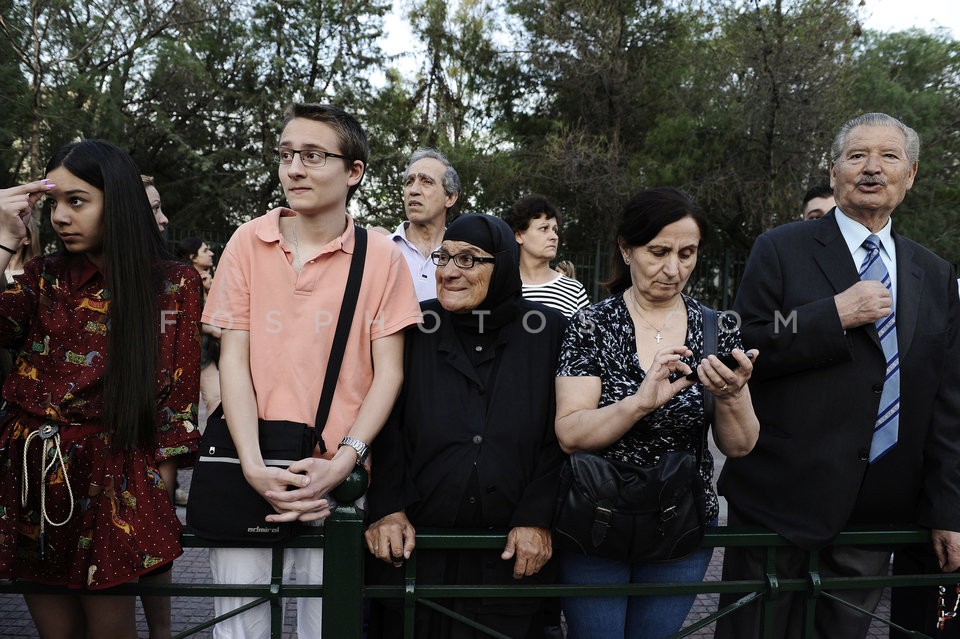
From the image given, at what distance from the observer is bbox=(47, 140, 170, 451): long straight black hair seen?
6.40 feet

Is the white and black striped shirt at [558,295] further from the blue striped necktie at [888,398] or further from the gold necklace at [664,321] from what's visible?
the blue striped necktie at [888,398]

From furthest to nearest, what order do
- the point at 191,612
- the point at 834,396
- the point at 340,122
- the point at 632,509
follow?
1. the point at 191,612
2. the point at 834,396
3. the point at 340,122
4. the point at 632,509

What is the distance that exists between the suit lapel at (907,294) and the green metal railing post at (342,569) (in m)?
1.87

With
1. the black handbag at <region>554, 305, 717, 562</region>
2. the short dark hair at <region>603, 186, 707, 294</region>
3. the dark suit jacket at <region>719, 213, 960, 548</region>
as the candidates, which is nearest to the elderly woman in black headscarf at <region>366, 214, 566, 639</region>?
the black handbag at <region>554, 305, 717, 562</region>

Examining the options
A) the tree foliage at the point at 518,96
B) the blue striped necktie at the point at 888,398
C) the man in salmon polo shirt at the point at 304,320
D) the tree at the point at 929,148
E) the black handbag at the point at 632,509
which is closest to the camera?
the black handbag at the point at 632,509

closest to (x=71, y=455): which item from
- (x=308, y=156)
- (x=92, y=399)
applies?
(x=92, y=399)

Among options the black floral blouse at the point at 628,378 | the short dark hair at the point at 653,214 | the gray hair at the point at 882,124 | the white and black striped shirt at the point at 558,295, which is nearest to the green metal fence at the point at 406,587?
the black floral blouse at the point at 628,378

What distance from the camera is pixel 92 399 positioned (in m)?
1.98

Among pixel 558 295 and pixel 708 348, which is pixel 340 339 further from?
pixel 558 295

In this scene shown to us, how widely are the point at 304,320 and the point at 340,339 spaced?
0.41 feet

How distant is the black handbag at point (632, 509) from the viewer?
193 cm

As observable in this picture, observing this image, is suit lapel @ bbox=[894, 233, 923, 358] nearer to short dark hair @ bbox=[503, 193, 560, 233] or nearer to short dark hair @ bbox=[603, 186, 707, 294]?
short dark hair @ bbox=[603, 186, 707, 294]

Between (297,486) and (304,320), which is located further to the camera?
(304,320)

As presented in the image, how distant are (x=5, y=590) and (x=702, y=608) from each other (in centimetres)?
362
